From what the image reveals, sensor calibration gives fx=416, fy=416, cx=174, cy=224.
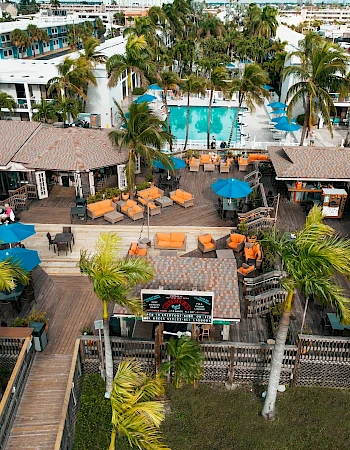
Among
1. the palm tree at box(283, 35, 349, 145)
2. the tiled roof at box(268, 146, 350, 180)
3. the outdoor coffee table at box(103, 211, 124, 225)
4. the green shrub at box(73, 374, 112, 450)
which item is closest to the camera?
the green shrub at box(73, 374, 112, 450)

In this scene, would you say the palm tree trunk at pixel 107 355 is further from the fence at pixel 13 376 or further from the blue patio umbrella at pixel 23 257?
the blue patio umbrella at pixel 23 257

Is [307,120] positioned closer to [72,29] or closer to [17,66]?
[17,66]

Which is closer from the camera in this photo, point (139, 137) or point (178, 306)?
point (178, 306)

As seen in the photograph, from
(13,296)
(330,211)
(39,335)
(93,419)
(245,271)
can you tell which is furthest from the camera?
(330,211)

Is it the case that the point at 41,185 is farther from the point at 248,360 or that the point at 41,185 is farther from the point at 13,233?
the point at 248,360

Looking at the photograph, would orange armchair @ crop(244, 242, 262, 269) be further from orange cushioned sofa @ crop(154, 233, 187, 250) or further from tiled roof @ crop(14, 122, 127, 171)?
tiled roof @ crop(14, 122, 127, 171)

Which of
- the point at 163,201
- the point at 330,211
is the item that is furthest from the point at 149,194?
the point at 330,211

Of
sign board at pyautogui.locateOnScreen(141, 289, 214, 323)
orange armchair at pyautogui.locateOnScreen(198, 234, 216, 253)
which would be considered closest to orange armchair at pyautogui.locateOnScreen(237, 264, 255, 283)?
orange armchair at pyautogui.locateOnScreen(198, 234, 216, 253)
